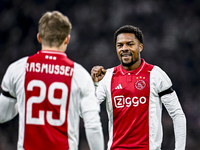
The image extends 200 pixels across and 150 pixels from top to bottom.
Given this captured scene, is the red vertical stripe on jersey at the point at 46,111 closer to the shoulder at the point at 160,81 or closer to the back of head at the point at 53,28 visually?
the back of head at the point at 53,28

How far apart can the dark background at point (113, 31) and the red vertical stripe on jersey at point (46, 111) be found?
21.1 feet

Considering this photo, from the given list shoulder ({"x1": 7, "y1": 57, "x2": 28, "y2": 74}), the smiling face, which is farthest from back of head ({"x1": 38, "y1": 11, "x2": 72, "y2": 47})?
the smiling face

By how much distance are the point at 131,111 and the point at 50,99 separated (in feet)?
3.81

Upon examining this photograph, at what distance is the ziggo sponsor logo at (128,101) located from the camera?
286 centimetres

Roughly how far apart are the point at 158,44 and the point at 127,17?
4.10 ft

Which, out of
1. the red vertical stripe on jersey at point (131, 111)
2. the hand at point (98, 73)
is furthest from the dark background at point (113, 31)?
the hand at point (98, 73)

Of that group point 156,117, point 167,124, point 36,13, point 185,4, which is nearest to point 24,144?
point 156,117

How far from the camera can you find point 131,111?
9.33 ft

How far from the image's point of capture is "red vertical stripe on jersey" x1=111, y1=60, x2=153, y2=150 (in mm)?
2809

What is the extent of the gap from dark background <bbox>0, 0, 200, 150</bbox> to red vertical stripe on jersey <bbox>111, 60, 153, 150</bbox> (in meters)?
5.35

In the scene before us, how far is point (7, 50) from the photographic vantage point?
8672mm

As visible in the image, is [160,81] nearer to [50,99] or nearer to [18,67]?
[50,99]

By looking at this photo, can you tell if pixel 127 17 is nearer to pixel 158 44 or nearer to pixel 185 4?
pixel 158 44

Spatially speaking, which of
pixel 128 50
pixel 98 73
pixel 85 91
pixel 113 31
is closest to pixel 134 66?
pixel 128 50
